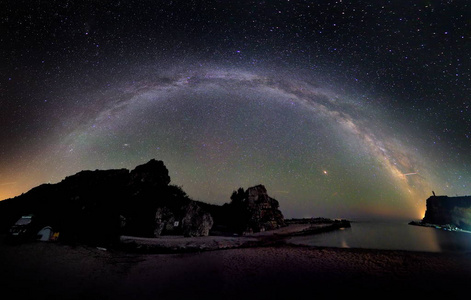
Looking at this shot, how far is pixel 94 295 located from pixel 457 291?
18495 mm

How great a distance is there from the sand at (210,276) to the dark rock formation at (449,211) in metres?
72.7

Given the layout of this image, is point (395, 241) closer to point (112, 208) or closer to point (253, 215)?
point (253, 215)

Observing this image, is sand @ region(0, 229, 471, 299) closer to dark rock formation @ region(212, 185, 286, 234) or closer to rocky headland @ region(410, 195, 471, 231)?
dark rock formation @ region(212, 185, 286, 234)

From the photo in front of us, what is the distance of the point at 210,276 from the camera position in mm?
11805

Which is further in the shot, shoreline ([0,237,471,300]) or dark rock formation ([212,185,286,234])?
dark rock formation ([212,185,286,234])

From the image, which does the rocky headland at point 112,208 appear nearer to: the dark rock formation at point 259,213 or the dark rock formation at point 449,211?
the dark rock formation at point 259,213

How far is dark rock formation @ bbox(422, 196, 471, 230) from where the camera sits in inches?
2416

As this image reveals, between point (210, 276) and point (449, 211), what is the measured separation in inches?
4199

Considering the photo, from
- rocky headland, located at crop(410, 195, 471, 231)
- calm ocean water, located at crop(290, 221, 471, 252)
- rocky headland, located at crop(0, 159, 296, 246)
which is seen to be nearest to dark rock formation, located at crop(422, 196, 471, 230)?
rocky headland, located at crop(410, 195, 471, 231)

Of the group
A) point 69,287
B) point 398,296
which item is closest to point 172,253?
point 69,287

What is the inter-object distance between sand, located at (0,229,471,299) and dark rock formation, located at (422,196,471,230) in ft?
238

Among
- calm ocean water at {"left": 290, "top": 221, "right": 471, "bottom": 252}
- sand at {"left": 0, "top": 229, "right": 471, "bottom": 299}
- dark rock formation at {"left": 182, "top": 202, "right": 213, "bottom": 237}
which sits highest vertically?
dark rock formation at {"left": 182, "top": 202, "right": 213, "bottom": 237}

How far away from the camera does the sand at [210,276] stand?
8.85 metres

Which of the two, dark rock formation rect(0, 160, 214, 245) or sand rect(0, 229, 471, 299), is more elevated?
dark rock formation rect(0, 160, 214, 245)
